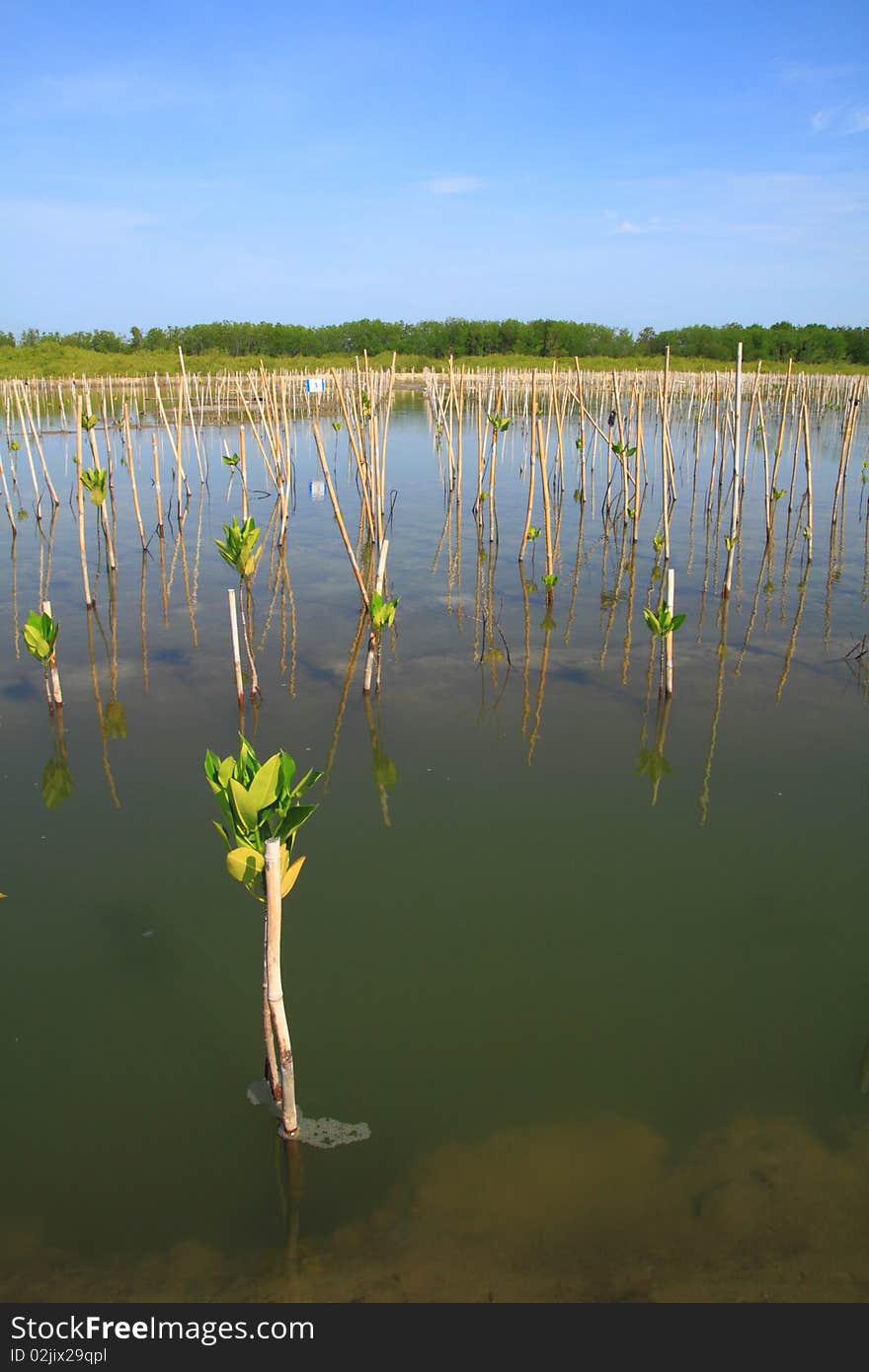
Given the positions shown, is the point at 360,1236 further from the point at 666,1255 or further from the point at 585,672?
the point at 585,672

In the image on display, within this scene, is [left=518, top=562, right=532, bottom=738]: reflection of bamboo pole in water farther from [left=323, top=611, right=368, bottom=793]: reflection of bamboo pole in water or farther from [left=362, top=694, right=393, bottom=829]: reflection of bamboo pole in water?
[left=323, top=611, right=368, bottom=793]: reflection of bamboo pole in water

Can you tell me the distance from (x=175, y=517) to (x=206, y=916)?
10429 millimetres

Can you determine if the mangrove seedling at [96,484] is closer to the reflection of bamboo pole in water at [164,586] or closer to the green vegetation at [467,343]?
the reflection of bamboo pole in water at [164,586]

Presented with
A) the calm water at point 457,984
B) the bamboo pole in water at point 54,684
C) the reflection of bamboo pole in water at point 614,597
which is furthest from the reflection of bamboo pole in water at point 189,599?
the reflection of bamboo pole in water at point 614,597

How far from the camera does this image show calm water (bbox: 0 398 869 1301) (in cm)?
259

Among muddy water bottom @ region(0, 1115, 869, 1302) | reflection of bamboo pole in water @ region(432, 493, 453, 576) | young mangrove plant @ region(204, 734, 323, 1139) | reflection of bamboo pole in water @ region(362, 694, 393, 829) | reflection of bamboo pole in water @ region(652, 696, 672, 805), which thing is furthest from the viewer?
reflection of bamboo pole in water @ region(432, 493, 453, 576)

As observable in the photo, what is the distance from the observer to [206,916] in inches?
156

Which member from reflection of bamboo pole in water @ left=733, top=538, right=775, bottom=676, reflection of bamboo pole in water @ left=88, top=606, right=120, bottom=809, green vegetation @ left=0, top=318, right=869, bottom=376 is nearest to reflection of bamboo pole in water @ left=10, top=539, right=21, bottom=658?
reflection of bamboo pole in water @ left=88, top=606, right=120, bottom=809

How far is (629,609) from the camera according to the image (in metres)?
8.66

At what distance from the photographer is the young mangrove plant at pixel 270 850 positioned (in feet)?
8.48

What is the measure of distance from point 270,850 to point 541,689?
4.38 m

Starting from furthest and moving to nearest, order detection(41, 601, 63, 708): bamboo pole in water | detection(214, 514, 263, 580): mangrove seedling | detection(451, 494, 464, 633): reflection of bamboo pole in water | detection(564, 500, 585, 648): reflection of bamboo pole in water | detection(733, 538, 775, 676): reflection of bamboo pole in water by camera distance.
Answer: detection(451, 494, 464, 633): reflection of bamboo pole in water < detection(564, 500, 585, 648): reflection of bamboo pole in water < detection(733, 538, 775, 676): reflection of bamboo pole in water < detection(214, 514, 263, 580): mangrove seedling < detection(41, 601, 63, 708): bamboo pole in water

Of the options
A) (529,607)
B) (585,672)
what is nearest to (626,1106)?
(585,672)

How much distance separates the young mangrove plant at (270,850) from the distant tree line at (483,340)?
46718mm
